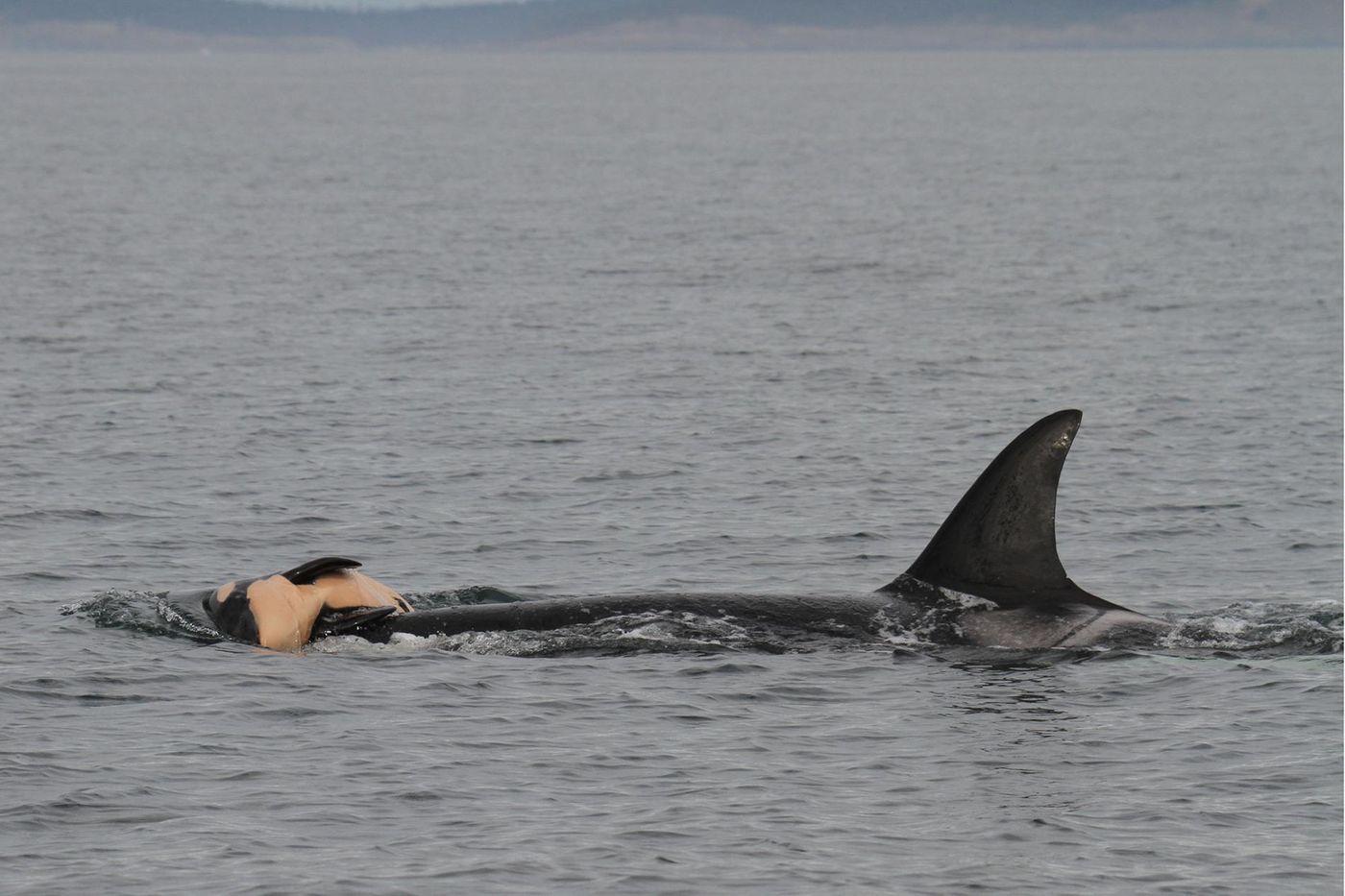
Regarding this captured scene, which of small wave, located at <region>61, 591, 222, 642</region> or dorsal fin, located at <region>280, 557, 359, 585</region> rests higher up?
dorsal fin, located at <region>280, 557, 359, 585</region>

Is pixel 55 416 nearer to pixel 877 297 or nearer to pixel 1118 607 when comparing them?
pixel 1118 607

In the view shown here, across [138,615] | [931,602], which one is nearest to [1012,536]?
[931,602]

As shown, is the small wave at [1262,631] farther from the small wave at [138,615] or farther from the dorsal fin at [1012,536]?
the small wave at [138,615]

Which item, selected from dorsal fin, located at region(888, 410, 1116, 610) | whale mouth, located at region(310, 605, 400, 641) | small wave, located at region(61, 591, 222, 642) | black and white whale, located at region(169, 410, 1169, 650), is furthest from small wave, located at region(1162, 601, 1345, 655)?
small wave, located at region(61, 591, 222, 642)

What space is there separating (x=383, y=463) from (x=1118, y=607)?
12.1 metres

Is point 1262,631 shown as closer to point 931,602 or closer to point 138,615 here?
point 931,602

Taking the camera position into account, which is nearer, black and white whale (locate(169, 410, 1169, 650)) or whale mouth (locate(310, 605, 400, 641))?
black and white whale (locate(169, 410, 1169, 650))

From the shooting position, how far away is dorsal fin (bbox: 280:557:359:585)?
716 inches

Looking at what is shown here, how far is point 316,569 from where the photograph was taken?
18438mm

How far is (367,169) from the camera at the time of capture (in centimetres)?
8956

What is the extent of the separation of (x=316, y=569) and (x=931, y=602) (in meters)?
5.49

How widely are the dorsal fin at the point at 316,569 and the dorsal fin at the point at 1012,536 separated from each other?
506cm

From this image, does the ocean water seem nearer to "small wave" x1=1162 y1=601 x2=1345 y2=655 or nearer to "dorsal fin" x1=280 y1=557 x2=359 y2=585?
"small wave" x1=1162 y1=601 x2=1345 y2=655

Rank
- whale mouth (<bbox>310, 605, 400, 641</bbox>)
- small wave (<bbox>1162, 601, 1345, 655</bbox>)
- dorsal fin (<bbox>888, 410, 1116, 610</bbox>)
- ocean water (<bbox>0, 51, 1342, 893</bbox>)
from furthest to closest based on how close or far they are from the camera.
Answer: whale mouth (<bbox>310, 605, 400, 641</bbox>)
small wave (<bbox>1162, 601, 1345, 655</bbox>)
dorsal fin (<bbox>888, 410, 1116, 610</bbox>)
ocean water (<bbox>0, 51, 1342, 893</bbox>)
